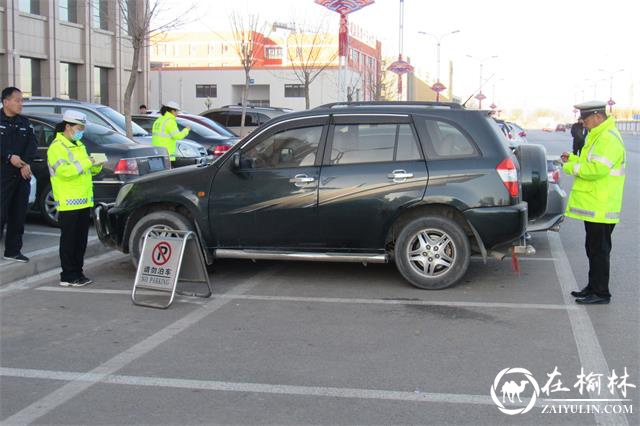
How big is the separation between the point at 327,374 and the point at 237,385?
63 cm

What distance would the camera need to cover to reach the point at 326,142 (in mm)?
7426

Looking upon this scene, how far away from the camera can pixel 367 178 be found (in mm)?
7246

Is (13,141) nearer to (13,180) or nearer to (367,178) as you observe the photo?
(13,180)

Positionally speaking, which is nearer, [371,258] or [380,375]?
[380,375]

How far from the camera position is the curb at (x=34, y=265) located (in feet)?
25.1

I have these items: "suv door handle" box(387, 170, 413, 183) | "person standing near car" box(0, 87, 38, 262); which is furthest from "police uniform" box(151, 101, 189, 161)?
"suv door handle" box(387, 170, 413, 183)

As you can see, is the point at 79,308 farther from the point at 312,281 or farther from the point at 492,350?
the point at 492,350

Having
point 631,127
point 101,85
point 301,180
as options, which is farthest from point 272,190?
point 631,127

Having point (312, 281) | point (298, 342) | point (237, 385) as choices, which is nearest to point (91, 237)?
point (312, 281)

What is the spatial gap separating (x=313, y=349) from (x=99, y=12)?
3104cm

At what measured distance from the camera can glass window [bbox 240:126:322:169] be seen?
7.47 meters

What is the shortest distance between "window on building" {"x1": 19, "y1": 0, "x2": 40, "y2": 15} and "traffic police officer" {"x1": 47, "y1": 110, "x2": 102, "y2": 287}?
78.5ft

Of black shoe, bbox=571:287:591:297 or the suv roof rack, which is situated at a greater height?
the suv roof rack

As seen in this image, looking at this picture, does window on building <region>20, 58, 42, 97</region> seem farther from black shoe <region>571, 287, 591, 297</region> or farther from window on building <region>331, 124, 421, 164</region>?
black shoe <region>571, 287, 591, 297</region>
